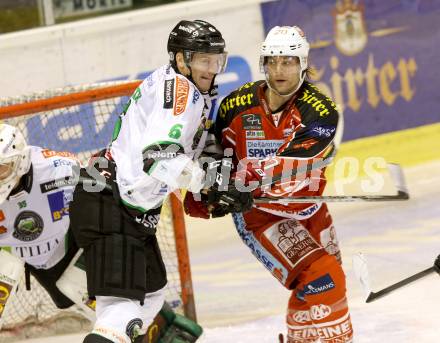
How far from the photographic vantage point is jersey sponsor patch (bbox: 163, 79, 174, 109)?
3.53 metres

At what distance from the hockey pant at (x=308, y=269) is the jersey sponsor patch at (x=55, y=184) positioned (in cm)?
71

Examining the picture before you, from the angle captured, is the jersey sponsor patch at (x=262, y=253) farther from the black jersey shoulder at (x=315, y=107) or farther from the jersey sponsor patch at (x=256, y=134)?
the black jersey shoulder at (x=315, y=107)

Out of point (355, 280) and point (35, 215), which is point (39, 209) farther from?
point (355, 280)

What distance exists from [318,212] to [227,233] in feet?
6.26

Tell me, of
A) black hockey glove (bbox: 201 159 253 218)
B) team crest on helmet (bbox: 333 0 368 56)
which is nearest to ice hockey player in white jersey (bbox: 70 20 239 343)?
black hockey glove (bbox: 201 159 253 218)

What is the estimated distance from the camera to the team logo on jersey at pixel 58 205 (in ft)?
13.9

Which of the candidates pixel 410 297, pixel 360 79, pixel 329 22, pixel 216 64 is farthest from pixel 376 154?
pixel 216 64

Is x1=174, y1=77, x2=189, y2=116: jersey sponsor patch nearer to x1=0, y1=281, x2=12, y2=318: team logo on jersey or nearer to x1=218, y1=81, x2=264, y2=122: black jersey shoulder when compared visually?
x1=218, y1=81, x2=264, y2=122: black jersey shoulder

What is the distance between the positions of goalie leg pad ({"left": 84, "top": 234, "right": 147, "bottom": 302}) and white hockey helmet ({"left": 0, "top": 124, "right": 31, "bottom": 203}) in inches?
19.7

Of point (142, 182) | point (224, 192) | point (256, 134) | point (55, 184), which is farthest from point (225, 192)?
point (55, 184)

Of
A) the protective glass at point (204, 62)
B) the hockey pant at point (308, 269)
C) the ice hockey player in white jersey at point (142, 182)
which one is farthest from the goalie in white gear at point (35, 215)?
the protective glass at point (204, 62)

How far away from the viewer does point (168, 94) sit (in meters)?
3.56

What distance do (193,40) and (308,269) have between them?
3.35 feet

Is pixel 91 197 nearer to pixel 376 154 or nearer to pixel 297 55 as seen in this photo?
pixel 297 55
